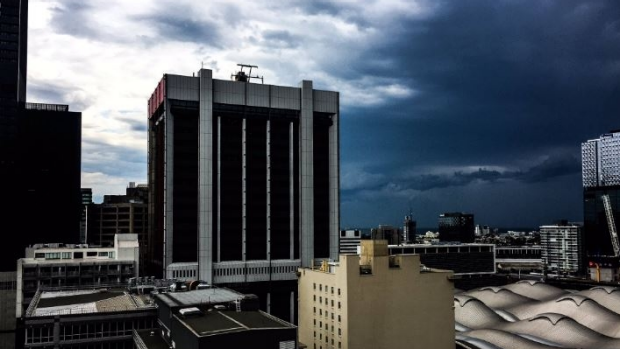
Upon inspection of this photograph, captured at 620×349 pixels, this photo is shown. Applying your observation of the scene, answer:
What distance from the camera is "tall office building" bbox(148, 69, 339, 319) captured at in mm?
122000

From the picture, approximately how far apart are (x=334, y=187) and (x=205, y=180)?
3351cm

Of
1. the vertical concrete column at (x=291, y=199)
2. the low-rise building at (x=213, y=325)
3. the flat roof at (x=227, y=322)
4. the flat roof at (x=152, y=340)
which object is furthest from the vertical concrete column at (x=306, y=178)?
the flat roof at (x=152, y=340)

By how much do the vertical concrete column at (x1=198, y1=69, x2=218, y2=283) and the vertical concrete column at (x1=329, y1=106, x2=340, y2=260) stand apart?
31.4m

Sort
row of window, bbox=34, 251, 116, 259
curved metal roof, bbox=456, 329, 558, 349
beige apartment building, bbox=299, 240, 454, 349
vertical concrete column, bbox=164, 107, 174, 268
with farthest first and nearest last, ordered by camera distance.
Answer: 1. vertical concrete column, bbox=164, 107, 174, 268
2. row of window, bbox=34, 251, 116, 259
3. curved metal roof, bbox=456, 329, 558, 349
4. beige apartment building, bbox=299, 240, 454, 349

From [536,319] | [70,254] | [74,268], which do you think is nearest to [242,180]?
[74,268]

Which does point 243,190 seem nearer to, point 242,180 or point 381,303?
point 242,180

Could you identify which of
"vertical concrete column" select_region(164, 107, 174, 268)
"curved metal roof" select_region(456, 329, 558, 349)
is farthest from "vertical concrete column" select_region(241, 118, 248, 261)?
"curved metal roof" select_region(456, 329, 558, 349)

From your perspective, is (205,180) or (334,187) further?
(334,187)

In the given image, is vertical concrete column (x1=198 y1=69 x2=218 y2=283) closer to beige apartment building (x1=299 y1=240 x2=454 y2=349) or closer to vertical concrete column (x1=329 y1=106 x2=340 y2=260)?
vertical concrete column (x1=329 y1=106 x2=340 y2=260)

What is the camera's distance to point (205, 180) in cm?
12281

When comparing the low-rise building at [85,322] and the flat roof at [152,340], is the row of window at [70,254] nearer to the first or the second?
the low-rise building at [85,322]

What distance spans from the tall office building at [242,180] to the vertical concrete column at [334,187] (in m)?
0.25

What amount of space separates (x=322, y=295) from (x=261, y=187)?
45640mm

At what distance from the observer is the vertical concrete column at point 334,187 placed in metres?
138
